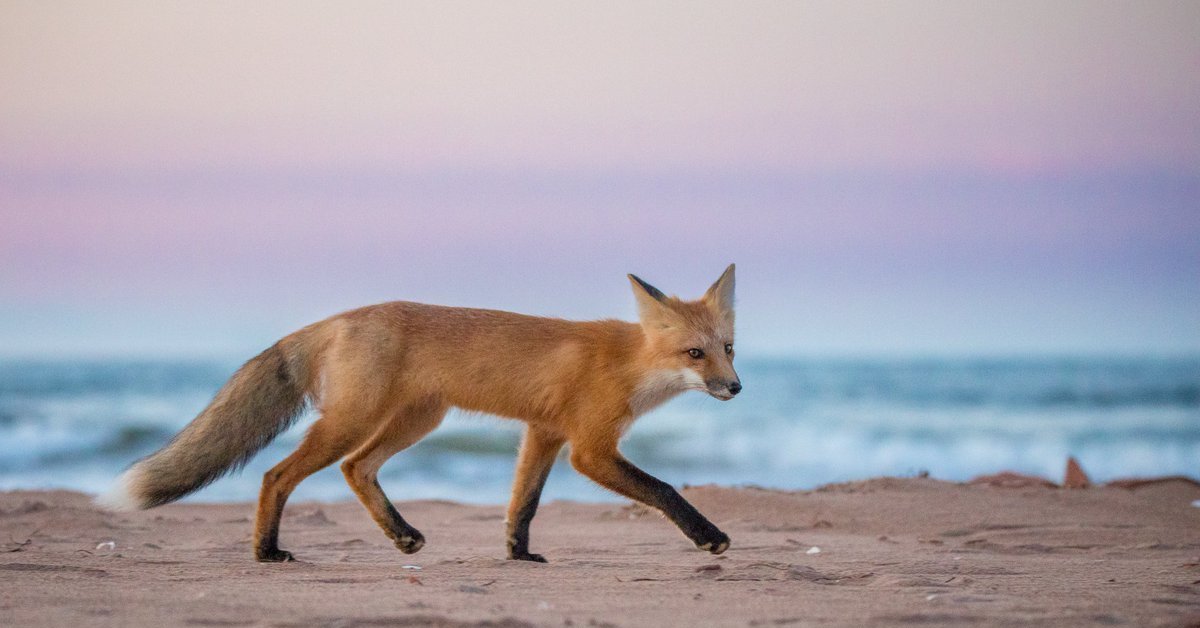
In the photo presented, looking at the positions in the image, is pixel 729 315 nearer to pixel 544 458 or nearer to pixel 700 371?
pixel 700 371

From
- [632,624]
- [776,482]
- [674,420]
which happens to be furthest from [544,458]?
[674,420]

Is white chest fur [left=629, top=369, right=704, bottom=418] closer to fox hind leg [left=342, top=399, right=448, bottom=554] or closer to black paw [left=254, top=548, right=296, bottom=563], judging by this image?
fox hind leg [left=342, top=399, right=448, bottom=554]

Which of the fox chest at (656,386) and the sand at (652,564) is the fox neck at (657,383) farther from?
the sand at (652,564)

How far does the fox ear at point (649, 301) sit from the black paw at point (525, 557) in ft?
4.59

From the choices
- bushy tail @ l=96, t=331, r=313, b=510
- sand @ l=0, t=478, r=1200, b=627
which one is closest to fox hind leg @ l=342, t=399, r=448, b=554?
sand @ l=0, t=478, r=1200, b=627

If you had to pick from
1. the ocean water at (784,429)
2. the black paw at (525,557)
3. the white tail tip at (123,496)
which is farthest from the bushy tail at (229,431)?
the ocean water at (784,429)

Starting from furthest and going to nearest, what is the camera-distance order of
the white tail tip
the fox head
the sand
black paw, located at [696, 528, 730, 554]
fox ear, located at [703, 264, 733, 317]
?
fox ear, located at [703, 264, 733, 317] → the fox head → the white tail tip → black paw, located at [696, 528, 730, 554] → the sand

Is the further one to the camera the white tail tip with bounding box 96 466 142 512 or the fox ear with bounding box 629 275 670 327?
the fox ear with bounding box 629 275 670 327

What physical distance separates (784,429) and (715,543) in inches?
712

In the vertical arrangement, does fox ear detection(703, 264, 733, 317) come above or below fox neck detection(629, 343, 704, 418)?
above

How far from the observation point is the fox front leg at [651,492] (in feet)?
19.7

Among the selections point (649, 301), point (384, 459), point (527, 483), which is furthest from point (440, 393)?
point (649, 301)

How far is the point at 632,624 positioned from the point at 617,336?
280 cm

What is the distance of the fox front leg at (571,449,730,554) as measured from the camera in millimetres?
5996
